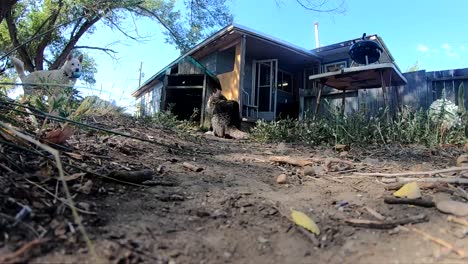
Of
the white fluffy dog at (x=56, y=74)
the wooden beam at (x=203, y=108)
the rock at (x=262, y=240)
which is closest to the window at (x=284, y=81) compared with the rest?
the wooden beam at (x=203, y=108)

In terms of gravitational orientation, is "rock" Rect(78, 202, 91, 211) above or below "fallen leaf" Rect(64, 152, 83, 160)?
below

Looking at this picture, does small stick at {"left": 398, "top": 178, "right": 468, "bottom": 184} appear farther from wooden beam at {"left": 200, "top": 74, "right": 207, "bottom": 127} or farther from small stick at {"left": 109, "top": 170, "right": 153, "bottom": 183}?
wooden beam at {"left": 200, "top": 74, "right": 207, "bottom": 127}

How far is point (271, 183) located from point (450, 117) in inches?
122

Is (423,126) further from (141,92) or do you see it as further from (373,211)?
(141,92)

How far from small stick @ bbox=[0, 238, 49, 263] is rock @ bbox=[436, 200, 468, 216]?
1.62 metres

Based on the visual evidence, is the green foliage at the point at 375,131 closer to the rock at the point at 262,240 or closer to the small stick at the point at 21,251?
the rock at the point at 262,240

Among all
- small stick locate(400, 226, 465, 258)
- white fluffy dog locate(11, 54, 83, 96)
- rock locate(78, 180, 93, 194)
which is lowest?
small stick locate(400, 226, 465, 258)

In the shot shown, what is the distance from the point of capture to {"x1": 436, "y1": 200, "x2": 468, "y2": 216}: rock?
1567mm

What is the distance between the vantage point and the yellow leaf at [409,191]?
1.76 meters

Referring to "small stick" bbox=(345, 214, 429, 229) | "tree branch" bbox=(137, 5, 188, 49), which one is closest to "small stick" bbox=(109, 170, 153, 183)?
"small stick" bbox=(345, 214, 429, 229)

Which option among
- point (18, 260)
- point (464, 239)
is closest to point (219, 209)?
point (18, 260)

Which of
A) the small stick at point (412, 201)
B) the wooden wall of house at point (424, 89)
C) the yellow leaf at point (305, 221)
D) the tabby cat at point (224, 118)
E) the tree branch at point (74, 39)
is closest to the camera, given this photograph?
the yellow leaf at point (305, 221)

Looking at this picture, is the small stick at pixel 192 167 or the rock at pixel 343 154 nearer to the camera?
the small stick at pixel 192 167

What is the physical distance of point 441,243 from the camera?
1312 mm
